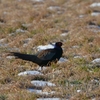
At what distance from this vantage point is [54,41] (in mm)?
9195

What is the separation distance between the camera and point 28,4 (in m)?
15.6

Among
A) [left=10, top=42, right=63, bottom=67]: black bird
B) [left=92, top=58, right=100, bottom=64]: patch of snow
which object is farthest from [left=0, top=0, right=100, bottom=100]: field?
[left=10, top=42, right=63, bottom=67]: black bird

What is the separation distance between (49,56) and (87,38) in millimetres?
2395

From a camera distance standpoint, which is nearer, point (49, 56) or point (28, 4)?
point (49, 56)

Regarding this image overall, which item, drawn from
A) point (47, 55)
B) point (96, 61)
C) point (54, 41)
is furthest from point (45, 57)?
point (54, 41)

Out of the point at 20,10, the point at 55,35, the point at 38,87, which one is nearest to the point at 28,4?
the point at 20,10

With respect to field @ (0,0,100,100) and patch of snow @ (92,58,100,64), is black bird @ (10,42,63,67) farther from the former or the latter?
patch of snow @ (92,58,100,64)

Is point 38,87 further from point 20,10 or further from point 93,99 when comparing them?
point 20,10

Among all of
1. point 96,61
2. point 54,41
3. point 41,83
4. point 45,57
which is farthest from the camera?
point 54,41

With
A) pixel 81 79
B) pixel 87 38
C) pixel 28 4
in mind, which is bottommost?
pixel 28 4

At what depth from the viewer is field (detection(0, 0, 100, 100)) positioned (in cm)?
536

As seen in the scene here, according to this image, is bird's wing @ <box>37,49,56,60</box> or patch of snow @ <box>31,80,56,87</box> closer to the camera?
patch of snow @ <box>31,80,56,87</box>

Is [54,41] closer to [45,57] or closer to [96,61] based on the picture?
[96,61]

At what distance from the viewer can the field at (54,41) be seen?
5355 millimetres
